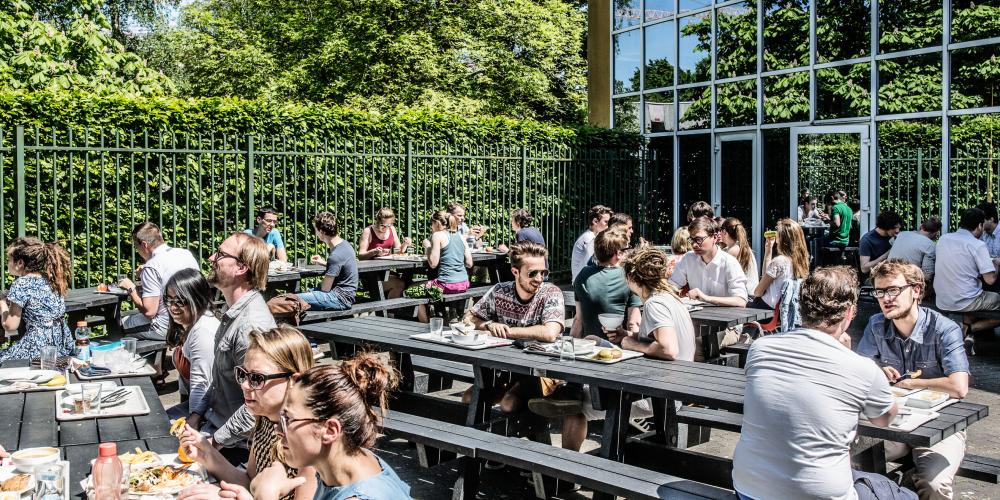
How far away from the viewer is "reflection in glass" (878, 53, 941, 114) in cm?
1330

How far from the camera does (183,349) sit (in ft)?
15.6

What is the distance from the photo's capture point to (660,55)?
696 inches

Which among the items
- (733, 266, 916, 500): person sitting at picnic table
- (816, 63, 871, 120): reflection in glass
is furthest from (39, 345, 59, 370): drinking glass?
(816, 63, 871, 120): reflection in glass

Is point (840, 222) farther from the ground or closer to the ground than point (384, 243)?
farther from the ground

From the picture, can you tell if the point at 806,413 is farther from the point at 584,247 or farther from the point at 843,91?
the point at 843,91

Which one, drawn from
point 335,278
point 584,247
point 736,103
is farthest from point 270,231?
point 736,103

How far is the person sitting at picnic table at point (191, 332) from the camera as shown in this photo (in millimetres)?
4617

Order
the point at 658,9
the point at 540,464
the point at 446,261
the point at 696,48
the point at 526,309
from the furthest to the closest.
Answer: the point at 658,9
the point at 696,48
the point at 446,261
the point at 526,309
the point at 540,464

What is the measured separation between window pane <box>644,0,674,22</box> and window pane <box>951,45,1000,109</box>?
567 centimetres

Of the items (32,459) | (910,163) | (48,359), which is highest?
(910,163)

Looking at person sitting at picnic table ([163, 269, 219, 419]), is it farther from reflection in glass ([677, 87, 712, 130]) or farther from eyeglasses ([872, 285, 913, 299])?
reflection in glass ([677, 87, 712, 130])

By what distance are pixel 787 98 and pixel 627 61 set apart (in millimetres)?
3975

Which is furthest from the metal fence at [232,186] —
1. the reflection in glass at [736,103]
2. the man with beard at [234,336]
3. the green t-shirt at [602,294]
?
the man with beard at [234,336]

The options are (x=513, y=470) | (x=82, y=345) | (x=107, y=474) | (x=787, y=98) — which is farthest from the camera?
(x=787, y=98)
